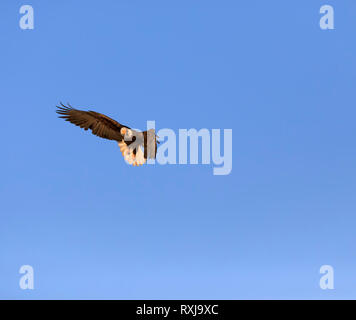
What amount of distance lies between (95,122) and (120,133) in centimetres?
58

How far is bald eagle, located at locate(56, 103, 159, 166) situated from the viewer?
27.4 feet

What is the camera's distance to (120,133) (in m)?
8.83

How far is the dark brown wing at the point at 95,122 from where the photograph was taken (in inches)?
344

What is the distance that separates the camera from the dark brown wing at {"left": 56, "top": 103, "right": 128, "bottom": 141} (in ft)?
28.7

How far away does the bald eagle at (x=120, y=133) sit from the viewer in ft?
27.4
